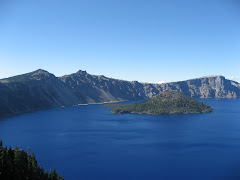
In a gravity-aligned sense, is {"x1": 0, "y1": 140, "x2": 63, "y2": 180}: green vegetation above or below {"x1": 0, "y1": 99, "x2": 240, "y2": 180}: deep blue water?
above

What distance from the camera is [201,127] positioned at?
6772 inches

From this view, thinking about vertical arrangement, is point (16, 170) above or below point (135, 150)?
above

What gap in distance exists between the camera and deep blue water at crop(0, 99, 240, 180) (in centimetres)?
8512

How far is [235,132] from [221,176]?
84.7 m

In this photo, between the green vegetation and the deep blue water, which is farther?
the deep blue water

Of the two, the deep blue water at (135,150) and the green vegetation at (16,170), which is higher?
the green vegetation at (16,170)

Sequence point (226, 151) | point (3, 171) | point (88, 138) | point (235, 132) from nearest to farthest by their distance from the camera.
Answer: point (3, 171)
point (226, 151)
point (88, 138)
point (235, 132)

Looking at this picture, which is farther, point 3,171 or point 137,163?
point 137,163

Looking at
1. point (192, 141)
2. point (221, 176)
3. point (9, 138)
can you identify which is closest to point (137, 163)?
point (221, 176)

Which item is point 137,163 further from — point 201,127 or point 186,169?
point 201,127

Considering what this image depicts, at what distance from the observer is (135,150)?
112 m

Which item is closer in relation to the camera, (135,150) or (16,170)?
(16,170)

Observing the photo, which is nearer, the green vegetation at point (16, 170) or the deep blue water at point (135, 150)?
the green vegetation at point (16, 170)

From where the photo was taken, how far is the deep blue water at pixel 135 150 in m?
85.1
